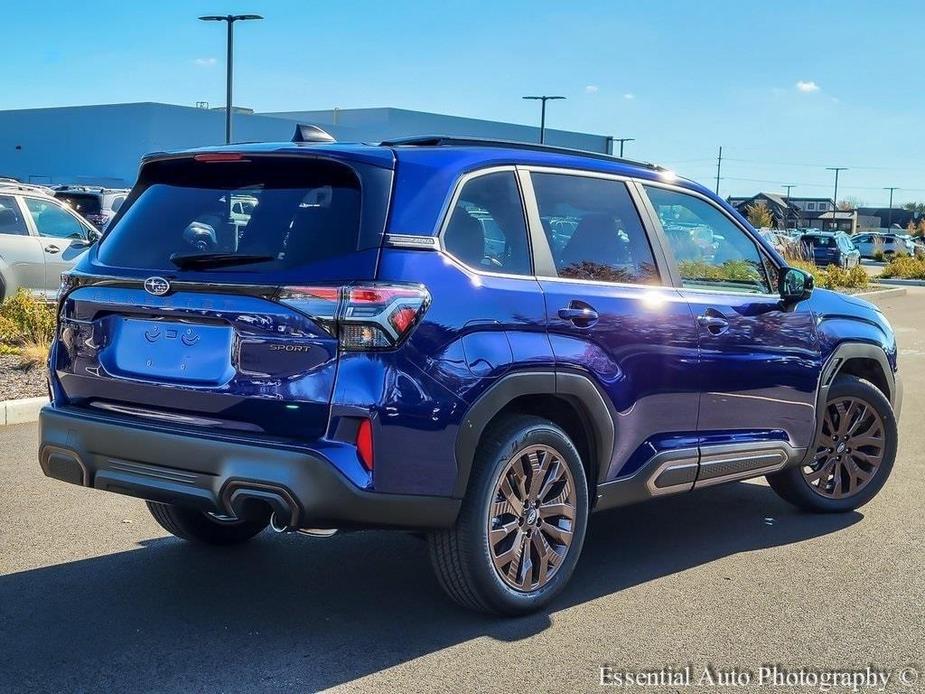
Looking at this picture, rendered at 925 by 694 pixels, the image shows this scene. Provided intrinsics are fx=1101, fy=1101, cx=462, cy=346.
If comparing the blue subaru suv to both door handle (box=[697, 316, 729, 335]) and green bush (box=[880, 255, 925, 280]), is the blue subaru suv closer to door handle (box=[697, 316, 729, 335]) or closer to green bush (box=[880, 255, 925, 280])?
door handle (box=[697, 316, 729, 335])

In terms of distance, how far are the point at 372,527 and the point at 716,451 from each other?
6.48 feet

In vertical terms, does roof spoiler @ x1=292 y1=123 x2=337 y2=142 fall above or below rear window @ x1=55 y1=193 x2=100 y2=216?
above

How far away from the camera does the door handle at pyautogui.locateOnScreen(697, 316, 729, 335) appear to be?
5035 mm

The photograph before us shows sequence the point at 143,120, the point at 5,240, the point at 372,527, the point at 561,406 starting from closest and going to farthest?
1. the point at 372,527
2. the point at 561,406
3. the point at 5,240
4. the point at 143,120

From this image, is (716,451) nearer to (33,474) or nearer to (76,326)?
(76,326)

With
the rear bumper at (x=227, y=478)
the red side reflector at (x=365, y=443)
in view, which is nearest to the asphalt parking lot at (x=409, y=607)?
the rear bumper at (x=227, y=478)

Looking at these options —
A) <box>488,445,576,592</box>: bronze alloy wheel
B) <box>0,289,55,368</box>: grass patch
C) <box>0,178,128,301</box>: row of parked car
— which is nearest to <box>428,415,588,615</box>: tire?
<box>488,445,576,592</box>: bronze alloy wheel

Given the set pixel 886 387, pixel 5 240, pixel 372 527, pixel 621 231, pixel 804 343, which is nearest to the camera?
pixel 372 527

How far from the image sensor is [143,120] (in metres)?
57.6

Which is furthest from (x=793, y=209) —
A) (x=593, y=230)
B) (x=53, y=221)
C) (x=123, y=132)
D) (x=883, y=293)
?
(x=593, y=230)

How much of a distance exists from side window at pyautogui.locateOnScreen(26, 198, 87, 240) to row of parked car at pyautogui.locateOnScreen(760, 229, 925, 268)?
13338 millimetres

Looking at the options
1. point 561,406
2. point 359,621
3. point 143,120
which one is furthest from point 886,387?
point 143,120

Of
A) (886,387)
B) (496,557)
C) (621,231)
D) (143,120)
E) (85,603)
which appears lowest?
(85,603)

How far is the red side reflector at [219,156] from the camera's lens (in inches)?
167
